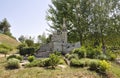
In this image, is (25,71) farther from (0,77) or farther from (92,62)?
(92,62)

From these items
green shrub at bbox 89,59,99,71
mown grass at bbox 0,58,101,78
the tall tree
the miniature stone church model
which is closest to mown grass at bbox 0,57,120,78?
mown grass at bbox 0,58,101,78

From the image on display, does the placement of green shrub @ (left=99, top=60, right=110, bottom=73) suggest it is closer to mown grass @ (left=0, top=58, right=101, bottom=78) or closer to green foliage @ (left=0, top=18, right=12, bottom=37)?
mown grass @ (left=0, top=58, right=101, bottom=78)

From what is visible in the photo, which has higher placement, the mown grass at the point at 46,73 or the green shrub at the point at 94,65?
the green shrub at the point at 94,65

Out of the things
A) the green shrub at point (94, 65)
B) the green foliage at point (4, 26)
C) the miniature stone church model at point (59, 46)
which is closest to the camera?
the green shrub at point (94, 65)

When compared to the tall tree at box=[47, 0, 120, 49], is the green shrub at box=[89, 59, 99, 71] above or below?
below

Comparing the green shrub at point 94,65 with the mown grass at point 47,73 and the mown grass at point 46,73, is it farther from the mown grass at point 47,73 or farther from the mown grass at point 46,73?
the mown grass at point 46,73

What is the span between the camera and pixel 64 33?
24.8 m

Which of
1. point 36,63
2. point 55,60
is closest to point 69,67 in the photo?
point 55,60

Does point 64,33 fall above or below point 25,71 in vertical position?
above

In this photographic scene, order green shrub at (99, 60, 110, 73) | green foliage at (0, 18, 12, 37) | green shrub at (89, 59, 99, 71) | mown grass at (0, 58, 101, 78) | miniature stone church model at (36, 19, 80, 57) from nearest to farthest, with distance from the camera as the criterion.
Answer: mown grass at (0, 58, 101, 78)
green shrub at (99, 60, 110, 73)
green shrub at (89, 59, 99, 71)
miniature stone church model at (36, 19, 80, 57)
green foliage at (0, 18, 12, 37)

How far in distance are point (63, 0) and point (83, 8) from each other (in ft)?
11.2

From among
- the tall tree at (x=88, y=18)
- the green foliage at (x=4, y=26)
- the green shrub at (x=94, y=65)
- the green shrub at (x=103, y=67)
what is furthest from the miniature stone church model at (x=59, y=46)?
the green foliage at (x=4, y=26)

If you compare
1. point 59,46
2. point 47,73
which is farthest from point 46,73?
point 59,46

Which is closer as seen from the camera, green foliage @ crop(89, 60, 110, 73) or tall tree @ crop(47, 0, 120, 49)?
green foliage @ crop(89, 60, 110, 73)
